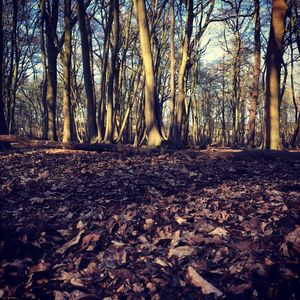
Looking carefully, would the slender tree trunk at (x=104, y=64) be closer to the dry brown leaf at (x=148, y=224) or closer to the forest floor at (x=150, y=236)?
the forest floor at (x=150, y=236)

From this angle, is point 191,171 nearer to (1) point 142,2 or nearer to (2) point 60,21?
(1) point 142,2

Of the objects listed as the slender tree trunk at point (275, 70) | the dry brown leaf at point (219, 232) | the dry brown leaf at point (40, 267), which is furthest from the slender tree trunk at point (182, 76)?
the dry brown leaf at point (40, 267)

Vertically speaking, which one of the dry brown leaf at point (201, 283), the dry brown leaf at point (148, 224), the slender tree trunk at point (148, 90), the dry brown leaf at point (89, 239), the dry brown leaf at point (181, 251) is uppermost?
the slender tree trunk at point (148, 90)

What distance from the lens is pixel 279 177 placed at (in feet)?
19.7

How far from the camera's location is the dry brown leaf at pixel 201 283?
7.19 ft

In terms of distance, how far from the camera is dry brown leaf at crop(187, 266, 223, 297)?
2.19 meters

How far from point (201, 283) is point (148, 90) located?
343 inches

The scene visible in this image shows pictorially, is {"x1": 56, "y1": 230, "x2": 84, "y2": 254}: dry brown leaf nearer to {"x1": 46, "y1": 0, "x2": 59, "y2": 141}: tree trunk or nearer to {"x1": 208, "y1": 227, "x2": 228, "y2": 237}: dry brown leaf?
{"x1": 208, "y1": 227, "x2": 228, "y2": 237}: dry brown leaf

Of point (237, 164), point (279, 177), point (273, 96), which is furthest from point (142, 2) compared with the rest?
point (279, 177)

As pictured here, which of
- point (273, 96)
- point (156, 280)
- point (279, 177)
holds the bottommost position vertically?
point (156, 280)

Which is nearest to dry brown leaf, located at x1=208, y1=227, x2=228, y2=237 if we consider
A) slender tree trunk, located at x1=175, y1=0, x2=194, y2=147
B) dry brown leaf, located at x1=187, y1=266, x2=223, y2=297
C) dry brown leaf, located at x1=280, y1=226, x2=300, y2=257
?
dry brown leaf, located at x1=280, y1=226, x2=300, y2=257

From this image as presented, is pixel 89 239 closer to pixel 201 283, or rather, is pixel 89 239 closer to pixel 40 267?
pixel 40 267

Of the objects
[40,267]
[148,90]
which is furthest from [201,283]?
[148,90]

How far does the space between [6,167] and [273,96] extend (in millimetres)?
8366
